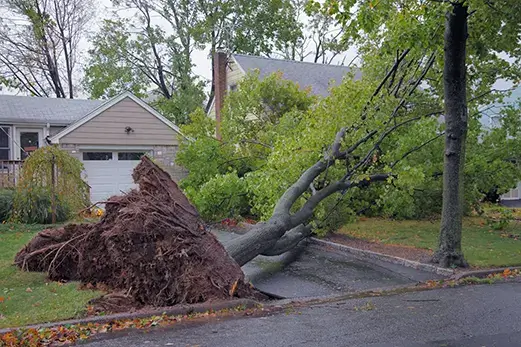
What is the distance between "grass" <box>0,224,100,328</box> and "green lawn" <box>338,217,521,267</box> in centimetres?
727

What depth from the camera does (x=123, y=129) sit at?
19875 mm

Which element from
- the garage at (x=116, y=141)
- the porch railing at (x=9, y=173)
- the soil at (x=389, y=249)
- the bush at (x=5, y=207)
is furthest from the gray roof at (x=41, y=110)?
the soil at (x=389, y=249)

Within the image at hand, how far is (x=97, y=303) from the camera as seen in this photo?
22.7 feet

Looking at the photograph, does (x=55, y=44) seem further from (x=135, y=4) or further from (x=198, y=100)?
(x=198, y=100)

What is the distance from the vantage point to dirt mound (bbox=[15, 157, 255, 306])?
24.0 ft

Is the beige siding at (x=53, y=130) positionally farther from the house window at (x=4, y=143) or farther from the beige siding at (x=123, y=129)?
the beige siding at (x=123, y=129)

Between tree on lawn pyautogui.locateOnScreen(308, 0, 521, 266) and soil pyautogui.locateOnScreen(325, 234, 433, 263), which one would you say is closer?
tree on lawn pyautogui.locateOnScreen(308, 0, 521, 266)

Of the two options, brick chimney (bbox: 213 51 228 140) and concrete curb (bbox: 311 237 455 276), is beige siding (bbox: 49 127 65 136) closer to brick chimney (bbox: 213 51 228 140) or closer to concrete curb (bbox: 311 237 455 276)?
brick chimney (bbox: 213 51 228 140)

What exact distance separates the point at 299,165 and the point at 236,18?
25894mm

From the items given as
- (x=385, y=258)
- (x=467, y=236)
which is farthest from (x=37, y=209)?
(x=467, y=236)

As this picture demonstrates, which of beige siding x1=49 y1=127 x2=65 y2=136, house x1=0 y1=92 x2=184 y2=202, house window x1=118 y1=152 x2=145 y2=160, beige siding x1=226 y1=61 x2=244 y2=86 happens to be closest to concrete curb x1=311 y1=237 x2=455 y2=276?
house x1=0 y1=92 x2=184 y2=202

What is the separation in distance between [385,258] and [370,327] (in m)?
4.80

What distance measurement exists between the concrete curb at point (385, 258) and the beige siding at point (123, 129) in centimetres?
980

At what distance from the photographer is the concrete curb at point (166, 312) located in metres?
6.13
